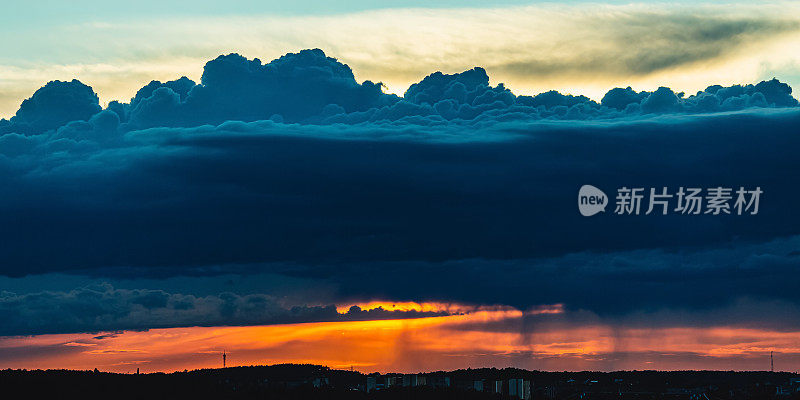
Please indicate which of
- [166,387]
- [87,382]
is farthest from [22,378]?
[166,387]

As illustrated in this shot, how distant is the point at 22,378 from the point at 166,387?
955 inches

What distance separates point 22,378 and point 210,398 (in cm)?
3156

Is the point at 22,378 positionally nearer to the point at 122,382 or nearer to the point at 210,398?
the point at 122,382

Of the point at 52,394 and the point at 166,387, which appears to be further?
the point at 166,387

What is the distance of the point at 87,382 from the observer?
19238 cm

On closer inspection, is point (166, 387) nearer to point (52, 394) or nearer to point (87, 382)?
point (87, 382)

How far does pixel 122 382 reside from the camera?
7840 inches

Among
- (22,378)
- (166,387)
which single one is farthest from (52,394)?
(166,387)

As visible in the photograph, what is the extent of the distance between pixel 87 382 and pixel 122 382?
26.3 feet

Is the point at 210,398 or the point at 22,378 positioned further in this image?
the point at 210,398

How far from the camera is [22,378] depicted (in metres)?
186

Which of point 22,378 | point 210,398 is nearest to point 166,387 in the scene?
point 210,398

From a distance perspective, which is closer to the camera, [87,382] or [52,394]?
[52,394]

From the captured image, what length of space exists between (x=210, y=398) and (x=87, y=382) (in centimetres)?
2085
